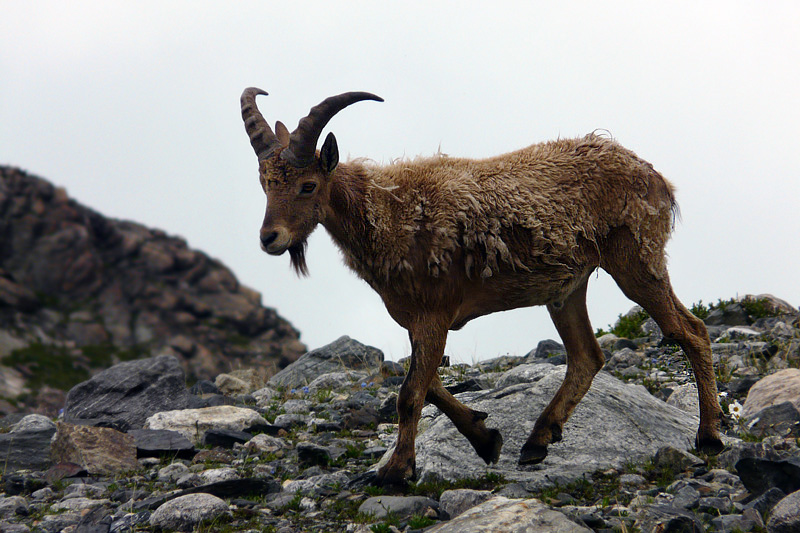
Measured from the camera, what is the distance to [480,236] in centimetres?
795

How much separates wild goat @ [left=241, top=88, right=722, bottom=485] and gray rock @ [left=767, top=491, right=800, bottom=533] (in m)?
2.80

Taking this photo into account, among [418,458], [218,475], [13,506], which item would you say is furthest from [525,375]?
[13,506]

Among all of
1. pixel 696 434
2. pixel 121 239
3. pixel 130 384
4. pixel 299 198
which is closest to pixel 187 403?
pixel 130 384

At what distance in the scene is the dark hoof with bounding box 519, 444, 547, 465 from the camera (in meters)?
8.03

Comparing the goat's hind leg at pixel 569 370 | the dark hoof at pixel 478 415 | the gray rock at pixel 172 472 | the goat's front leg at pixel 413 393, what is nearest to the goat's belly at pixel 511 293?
the goat's front leg at pixel 413 393

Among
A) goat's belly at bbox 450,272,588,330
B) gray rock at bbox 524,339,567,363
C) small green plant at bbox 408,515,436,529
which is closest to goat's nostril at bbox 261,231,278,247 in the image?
goat's belly at bbox 450,272,588,330

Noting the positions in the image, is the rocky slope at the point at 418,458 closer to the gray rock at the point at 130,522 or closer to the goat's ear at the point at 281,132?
the gray rock at the point at 130,522

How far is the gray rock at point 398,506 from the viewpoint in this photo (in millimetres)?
6700

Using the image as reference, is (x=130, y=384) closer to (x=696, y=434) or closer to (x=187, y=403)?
(x=187, y=403)

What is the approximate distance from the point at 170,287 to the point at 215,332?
915cm

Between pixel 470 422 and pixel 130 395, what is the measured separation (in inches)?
237

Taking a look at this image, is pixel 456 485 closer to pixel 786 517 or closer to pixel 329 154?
pixel 786 517

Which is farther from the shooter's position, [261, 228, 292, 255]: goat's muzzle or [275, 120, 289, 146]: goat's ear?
[275, 120, 289, 146]: goat's ear

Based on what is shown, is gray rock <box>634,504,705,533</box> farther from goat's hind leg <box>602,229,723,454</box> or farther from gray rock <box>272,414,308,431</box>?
gray rock <box>272,414,308,431</box>
